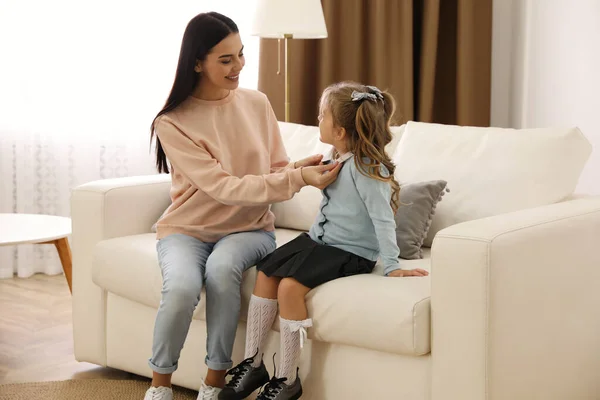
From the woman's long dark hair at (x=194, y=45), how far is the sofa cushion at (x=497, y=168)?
2.18 ft

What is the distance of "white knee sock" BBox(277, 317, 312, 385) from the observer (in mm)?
2061

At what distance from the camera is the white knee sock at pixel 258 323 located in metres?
2.15

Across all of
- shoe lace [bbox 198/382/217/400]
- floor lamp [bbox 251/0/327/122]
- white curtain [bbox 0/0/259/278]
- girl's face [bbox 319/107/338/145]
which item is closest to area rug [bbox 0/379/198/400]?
shoe lace [bbox 198/382/217/400]

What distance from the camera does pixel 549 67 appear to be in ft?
12.0

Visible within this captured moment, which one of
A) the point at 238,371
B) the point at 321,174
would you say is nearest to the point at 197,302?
the point at 238,371

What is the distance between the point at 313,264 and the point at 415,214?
40 centimetres

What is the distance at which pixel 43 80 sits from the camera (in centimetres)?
385

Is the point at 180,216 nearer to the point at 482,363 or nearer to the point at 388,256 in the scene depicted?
the point at 388,256

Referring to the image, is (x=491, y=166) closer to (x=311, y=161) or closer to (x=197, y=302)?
(x=311, y=161)

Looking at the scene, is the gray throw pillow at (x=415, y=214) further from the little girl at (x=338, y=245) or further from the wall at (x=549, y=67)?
the wall at (x=549, y=67)

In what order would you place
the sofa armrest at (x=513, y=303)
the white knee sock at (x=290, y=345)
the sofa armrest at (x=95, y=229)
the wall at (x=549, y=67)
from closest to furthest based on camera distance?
the sofa armrest at (x=513, y=303) → the white knee sock at (x=290, y=345) → the sofa armrest at (x=95, y=229) → the wall at (x=549, y=67)

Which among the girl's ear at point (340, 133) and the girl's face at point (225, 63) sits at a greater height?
the girl's face at point (225, 63)

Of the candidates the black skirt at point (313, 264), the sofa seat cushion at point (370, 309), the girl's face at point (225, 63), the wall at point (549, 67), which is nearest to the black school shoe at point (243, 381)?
the sofa seat cushion at point (370, 309)

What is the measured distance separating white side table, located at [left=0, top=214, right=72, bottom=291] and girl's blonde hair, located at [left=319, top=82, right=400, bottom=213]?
1096 millimetres
